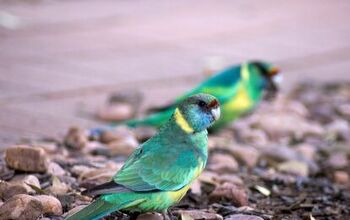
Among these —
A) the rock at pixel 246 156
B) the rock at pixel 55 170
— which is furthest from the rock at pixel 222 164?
the rock at pixel 55 170

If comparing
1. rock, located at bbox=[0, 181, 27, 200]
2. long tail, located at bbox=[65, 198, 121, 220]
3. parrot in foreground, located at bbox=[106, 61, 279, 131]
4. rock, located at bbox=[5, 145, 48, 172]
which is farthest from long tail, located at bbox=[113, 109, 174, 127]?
long tail, located at bbox=[65, 198, 121, 220]

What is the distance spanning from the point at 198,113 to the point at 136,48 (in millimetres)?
3639

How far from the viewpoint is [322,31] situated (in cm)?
780

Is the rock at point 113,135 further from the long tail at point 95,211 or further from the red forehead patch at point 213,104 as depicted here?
the long tail at point 95,211

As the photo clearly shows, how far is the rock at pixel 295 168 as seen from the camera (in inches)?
164

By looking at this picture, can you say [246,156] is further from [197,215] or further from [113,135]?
[197,215]

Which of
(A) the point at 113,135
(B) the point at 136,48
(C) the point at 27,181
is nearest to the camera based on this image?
(C) the point at 27,181

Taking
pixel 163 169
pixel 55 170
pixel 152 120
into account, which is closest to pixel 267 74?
pixel 152 120

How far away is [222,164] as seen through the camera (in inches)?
159

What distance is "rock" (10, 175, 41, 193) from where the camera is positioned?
10.2 ft

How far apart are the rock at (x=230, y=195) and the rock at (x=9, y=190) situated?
0.80 meters

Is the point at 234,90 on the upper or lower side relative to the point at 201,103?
lower

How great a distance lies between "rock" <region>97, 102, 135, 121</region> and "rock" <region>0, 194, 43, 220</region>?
2.03m

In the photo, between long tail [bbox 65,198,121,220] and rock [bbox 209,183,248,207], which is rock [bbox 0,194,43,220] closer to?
long tail [bbox 65,198,121,220]
